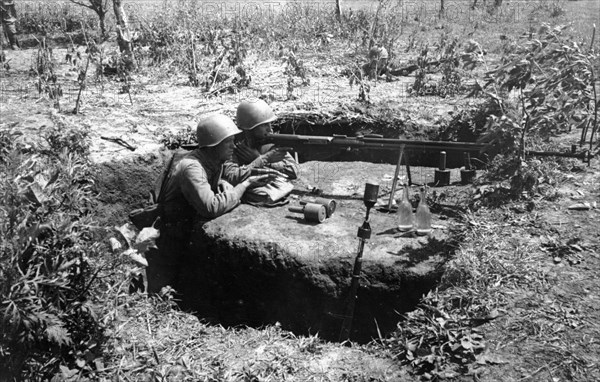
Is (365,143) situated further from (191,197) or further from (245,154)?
(191,197)

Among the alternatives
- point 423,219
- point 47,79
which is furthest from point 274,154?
point 47,79

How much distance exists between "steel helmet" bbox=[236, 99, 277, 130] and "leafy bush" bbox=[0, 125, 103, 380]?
10.6 ft

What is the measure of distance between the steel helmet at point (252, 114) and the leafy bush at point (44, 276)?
3233mm

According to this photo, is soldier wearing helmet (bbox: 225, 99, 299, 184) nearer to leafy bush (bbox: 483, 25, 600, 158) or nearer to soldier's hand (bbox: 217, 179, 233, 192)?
soldier's hand (bbox: 217, 179, 233, 192)

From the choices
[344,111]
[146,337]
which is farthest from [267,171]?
[146,337]

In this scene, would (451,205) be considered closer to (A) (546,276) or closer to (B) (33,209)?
(A) (546,276)

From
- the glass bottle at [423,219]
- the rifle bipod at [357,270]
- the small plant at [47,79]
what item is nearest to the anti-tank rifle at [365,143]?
the glass bottle at [423,219]

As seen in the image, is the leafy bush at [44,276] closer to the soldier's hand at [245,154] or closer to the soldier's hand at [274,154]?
the soldier's hand at [274,154]

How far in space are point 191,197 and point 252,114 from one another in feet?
4.64

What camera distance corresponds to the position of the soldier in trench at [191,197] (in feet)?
19.6

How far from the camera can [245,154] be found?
A: 23.4 ft

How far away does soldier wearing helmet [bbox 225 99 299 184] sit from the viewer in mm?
6808

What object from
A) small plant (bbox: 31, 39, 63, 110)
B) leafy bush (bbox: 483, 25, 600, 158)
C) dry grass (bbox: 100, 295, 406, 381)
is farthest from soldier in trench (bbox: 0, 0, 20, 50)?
leafy bush (bbox: 483, 25, 600, 158)

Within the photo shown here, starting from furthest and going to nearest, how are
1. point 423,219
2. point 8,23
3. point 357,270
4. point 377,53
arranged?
point 8,23 → point 377,53 → point 423,219 → point 357,270
